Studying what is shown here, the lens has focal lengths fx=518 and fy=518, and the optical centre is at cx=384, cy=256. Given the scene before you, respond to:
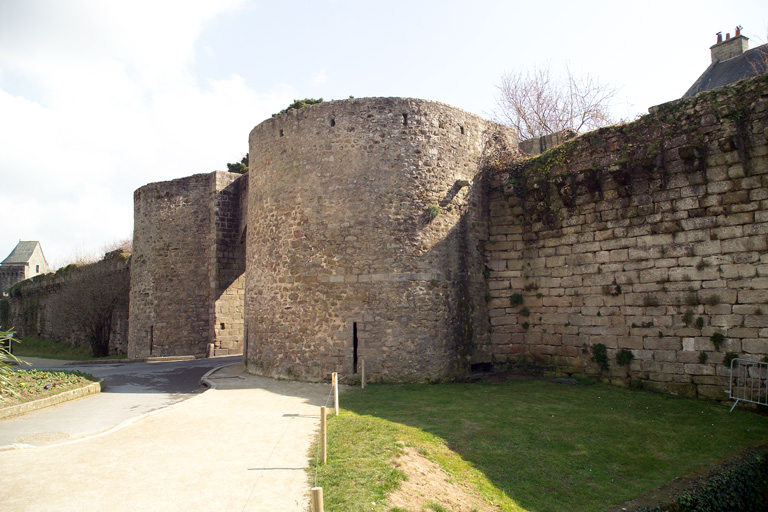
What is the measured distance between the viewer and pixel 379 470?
19.3ft

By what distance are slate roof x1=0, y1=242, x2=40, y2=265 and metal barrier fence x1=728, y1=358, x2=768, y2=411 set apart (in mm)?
71824

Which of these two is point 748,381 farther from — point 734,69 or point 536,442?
point 734,69

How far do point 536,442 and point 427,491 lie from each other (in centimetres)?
269

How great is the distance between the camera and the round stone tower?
1180 cm

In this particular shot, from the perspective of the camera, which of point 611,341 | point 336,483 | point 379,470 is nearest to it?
point 336,483

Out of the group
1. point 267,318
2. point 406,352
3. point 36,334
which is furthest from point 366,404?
point 36,334

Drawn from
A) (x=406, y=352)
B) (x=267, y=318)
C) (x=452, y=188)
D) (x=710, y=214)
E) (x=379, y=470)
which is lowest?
(x=379, y=470)

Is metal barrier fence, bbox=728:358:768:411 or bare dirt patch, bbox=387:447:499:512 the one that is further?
metal barrier fence, bbox=728:358:768:411

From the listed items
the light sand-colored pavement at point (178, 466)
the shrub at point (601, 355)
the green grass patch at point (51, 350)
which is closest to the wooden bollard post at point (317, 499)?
the light sand-colored pavement at point (178, 466)

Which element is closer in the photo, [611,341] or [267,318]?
[611,341]

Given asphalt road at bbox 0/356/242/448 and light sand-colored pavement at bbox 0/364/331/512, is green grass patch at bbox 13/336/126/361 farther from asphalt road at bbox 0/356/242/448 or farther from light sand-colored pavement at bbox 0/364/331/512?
light sand-colored pavement at bbox 0/364/331/512

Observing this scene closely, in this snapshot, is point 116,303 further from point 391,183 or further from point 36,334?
point 391,183

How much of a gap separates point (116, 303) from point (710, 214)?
83.7ft

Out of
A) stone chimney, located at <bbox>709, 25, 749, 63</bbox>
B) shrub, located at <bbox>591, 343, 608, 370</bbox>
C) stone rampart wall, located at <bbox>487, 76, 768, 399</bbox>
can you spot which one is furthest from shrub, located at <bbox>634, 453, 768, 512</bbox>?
stone chimney, located at <bbox>709, 25, 749, 63</bbox>
